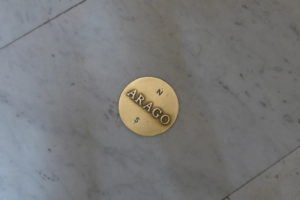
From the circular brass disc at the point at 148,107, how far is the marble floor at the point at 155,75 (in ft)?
0.05

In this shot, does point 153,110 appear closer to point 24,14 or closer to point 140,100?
point 140,100

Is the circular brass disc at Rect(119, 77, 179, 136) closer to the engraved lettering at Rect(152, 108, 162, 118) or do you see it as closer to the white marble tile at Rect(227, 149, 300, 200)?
the engraved lettering at Rect(152, 108, 162, 118)

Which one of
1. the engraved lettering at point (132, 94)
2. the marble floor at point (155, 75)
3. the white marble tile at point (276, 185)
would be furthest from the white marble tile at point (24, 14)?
the white marble tile at point (276, 185)

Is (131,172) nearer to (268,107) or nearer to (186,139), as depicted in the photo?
(186,139)

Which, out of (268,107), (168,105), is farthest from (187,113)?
(268,107)

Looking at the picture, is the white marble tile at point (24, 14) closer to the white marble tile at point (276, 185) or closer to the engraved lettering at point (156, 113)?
the engraved lettering at point (156, 113)

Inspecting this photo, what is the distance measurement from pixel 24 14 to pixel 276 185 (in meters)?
0.66

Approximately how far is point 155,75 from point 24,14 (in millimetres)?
321

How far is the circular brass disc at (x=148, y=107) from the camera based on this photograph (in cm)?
79

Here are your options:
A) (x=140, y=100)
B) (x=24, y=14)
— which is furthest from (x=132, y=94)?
(x=24, y=14)

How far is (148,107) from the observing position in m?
0.78

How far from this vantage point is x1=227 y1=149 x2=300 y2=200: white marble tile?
77cm

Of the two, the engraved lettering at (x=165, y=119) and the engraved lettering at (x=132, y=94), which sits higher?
the engraved lettering at (x=165, y=119)

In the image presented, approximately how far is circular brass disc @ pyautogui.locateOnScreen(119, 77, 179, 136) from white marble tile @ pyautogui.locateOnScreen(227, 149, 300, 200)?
0.21m
